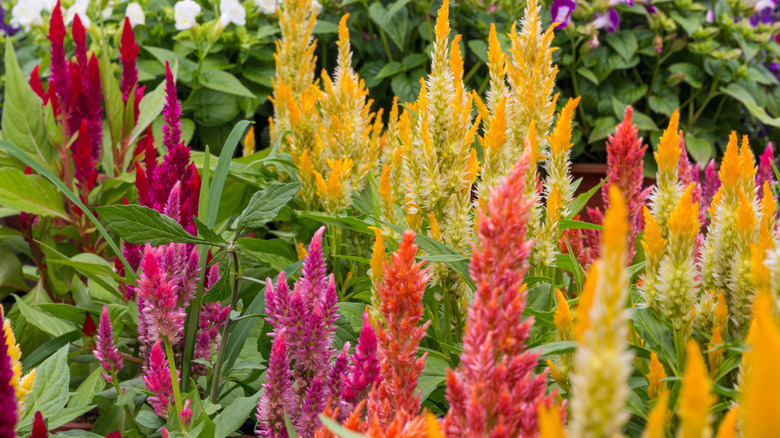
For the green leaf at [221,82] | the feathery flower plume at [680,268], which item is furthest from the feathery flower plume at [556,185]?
the green leaf at [221,82]

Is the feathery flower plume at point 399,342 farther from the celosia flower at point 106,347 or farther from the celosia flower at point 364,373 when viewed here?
the celosia flower at point 106,347

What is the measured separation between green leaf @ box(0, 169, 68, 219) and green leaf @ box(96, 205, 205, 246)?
0.58 meters

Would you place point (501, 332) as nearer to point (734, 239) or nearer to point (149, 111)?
point (734, 239)

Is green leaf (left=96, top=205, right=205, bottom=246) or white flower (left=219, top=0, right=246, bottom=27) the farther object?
white flower (left=219, top=0, right=246, bottom=27)

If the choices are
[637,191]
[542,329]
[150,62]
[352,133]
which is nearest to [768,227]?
[637,191]

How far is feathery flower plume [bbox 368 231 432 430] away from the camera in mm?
478

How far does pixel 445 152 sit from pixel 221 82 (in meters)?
2.06

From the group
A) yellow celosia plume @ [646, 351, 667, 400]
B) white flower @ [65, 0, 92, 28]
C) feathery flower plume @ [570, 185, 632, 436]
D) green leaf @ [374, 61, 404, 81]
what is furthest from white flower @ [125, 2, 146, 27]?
feathery flower plume @ [570, 185, 632, 436]

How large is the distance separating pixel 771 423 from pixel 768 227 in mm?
476

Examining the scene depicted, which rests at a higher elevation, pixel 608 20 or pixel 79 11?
pixel 608 20

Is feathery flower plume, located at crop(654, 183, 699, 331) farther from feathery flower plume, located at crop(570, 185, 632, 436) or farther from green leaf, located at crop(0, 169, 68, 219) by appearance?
green leaf, located at crop(0, 169, 68, 219)

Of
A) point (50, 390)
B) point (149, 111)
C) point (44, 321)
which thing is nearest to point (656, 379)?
point (50, 390)

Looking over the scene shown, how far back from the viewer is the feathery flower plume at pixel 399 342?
478mm

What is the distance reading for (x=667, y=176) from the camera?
694mm
